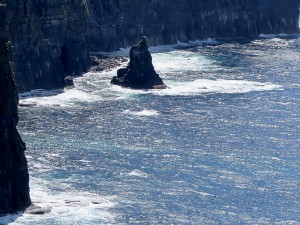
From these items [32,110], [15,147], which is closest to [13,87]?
[15,147]

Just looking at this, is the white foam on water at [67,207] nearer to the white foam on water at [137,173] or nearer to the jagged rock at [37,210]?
the jagged rock at [37,210]

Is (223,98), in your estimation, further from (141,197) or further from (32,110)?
(141,197)

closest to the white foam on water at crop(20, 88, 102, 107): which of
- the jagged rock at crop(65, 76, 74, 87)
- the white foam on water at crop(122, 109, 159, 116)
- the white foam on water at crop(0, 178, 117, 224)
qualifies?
the jagged rock at crop(65, 76, 74, 87)

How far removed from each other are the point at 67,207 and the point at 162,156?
2458 cm

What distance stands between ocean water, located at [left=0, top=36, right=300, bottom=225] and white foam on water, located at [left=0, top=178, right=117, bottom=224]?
11cm

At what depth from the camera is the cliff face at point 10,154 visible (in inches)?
5034

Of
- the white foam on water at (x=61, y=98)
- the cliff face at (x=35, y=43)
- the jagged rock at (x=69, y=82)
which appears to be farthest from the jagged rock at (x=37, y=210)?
the jagged rock at (x=69, y=82)

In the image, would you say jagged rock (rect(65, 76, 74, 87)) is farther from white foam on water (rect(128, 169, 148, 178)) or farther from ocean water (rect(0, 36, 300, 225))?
white foam on water (rect(128, 169, 148, 178))

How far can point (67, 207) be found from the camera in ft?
433

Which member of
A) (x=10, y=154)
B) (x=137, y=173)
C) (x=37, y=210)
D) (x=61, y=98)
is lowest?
(x=137, y=173)

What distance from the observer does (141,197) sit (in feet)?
448

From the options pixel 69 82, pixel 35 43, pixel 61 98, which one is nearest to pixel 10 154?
pixel 61 98

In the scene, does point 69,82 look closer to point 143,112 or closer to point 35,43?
point 35,43

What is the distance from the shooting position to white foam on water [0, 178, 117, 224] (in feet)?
419
